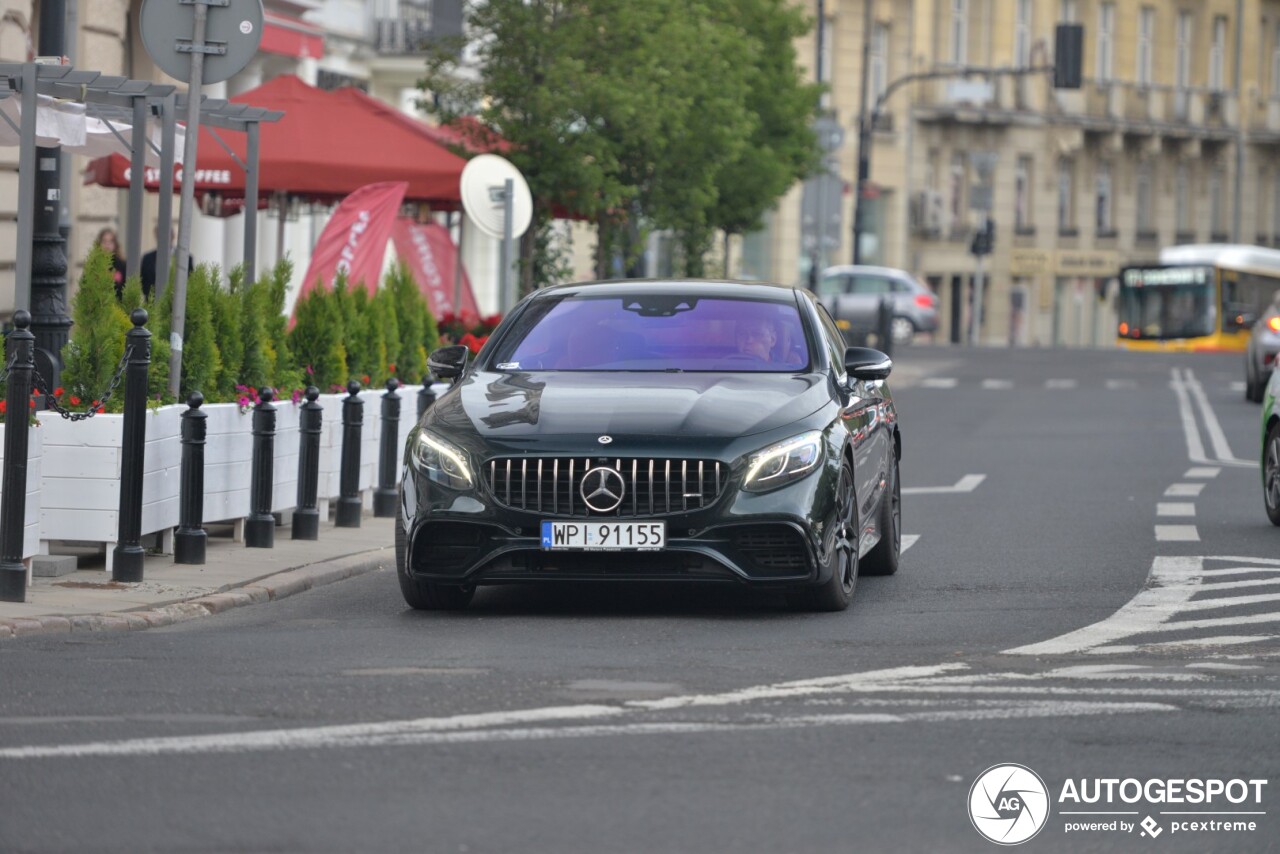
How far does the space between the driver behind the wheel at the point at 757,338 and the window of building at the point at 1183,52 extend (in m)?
78.9

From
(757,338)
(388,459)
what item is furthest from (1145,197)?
(757,338)

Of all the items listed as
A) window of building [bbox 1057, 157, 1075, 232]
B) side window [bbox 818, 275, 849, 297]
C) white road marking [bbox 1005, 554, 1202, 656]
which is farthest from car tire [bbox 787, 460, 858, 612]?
window of building [bbox 1057, 157, 1075, 232]

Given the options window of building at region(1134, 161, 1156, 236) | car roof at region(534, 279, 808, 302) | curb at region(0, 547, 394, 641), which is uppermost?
window of building at region(1134, 161, 1156, 236)

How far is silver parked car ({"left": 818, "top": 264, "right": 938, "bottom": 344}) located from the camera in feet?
203

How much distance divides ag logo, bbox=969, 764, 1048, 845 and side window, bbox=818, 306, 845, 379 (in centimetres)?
506

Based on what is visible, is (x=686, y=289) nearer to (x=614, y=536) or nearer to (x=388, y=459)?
(x=614, y=536)

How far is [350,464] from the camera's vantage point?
15359mm

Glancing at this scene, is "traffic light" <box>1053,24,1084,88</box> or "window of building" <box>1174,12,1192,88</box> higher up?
"window of building" <box>1174,12,1192,88</box>

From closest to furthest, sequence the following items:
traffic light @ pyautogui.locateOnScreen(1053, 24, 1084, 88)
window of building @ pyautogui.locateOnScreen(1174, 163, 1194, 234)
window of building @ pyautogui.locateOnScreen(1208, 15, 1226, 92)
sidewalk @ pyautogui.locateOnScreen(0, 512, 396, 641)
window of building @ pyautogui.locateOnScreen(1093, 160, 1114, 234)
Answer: sidewalk @ pyautogui.locateOnScreen(0, 512, 396, 641) → traffic light @ pyautogui.locateOnScreen(1053, 24, 1084, 88) → window of building @ pyautogui.locateOnScreen(1093, 160, 1114, 234) → window of building @ pyautogui.locateOnScreen(1174, 163, 1194, 234) → window of building @ pyautogui.locateOnScreen(1208, 15, 1226, 92)

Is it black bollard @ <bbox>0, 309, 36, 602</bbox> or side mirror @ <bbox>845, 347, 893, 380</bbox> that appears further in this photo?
side mirror @ <bbox>845, 347, 893, 380</bbox>

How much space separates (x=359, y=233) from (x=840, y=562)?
10293mm

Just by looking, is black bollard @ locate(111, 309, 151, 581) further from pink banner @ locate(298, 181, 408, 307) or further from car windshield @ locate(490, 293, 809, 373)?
pink banner @ locate(298, 181, 408, 307)

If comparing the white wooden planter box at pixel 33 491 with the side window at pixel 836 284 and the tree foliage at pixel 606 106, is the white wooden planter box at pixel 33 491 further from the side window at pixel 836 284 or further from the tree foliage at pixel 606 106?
the side window at pixel 836 284

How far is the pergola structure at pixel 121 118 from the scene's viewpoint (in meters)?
14.5
